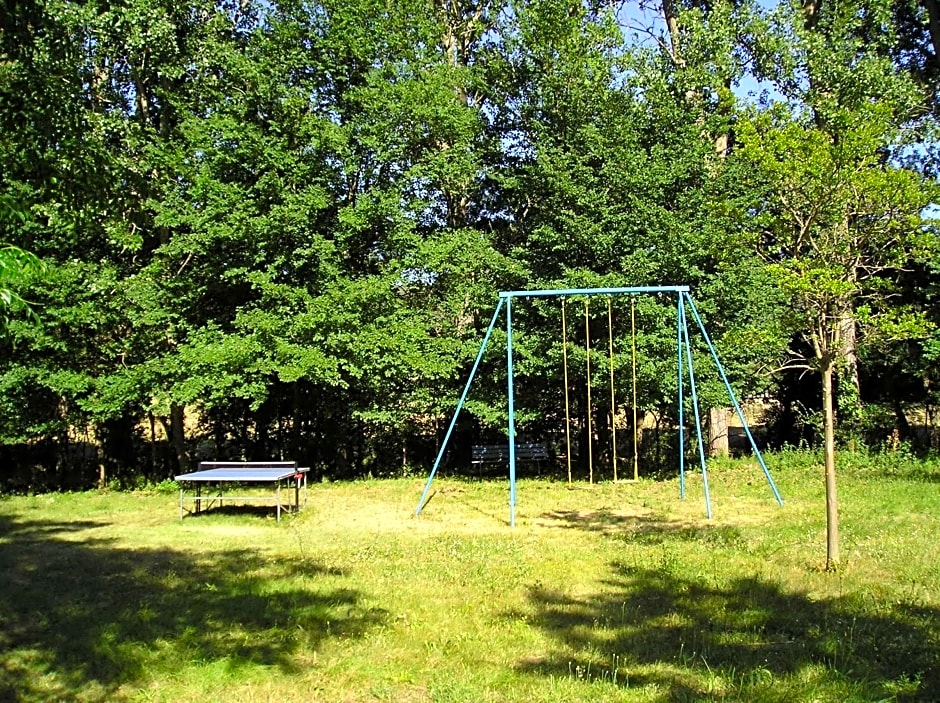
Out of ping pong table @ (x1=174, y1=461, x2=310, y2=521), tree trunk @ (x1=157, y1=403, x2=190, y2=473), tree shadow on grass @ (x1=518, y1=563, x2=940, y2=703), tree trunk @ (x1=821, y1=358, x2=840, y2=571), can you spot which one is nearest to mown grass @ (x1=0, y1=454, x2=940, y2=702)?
tree shadow on grass @ (x1=518, y1=563, x2=940, y2=703)

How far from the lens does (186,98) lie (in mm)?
15234

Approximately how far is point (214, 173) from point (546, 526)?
8.78 meters

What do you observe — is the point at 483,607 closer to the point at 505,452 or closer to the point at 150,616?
the point at 150,616

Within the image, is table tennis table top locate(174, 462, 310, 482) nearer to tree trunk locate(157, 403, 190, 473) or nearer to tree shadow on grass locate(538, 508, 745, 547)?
tree shadow on grass locate(538, 508, 745, 547)

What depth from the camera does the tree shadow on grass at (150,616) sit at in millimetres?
5070

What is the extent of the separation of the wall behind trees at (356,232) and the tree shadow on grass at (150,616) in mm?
5675

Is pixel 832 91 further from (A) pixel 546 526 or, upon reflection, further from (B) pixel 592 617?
(B) pixel 592 617

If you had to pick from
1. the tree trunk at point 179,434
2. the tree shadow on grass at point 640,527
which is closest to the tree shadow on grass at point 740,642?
the tree shadow on grass at point 640,527

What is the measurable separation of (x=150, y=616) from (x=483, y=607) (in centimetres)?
257

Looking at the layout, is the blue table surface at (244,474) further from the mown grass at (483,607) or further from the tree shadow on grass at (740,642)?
the tree shadow on grass at (740,642)

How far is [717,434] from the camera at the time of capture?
57.3 ft

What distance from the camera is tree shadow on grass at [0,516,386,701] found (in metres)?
5.07

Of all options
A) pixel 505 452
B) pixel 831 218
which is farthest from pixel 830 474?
pixel 505 452

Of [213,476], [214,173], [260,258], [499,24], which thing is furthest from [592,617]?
[499,24]
